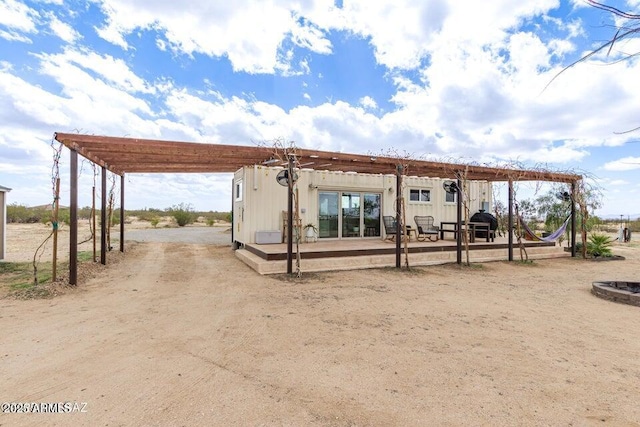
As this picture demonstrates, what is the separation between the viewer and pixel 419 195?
10.9 metres

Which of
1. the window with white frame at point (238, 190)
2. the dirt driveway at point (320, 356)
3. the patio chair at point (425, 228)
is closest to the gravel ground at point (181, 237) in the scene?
the window with white frame at point (238, 190)

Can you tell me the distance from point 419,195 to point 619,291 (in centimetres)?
650

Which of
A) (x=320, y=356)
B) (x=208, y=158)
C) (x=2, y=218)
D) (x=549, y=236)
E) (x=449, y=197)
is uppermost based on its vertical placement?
(x=208, y=158)

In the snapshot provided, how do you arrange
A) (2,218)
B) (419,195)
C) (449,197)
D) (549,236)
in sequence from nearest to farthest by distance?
(2,218) < (549,236) < (419,195) < (449,197)

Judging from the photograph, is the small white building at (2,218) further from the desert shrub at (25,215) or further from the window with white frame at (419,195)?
the desert shrub at (25,215)

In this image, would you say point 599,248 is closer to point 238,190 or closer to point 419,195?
point 419,195

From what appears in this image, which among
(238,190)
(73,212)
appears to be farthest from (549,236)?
(73,212)

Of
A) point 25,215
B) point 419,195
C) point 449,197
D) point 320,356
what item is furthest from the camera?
point 25,215

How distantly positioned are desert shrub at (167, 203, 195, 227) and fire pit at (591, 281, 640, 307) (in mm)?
22947

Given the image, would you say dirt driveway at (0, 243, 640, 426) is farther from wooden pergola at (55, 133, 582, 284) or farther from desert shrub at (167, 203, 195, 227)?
desert shrub at (167, 203, 195, 227)

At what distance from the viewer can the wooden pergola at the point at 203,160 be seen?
5152 millimetres

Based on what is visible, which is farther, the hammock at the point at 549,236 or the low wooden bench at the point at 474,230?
the hammock at the point at 549,236

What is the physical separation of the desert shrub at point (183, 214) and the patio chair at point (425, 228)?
18.5 meters

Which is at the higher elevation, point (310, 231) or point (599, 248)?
point (310, 231)
